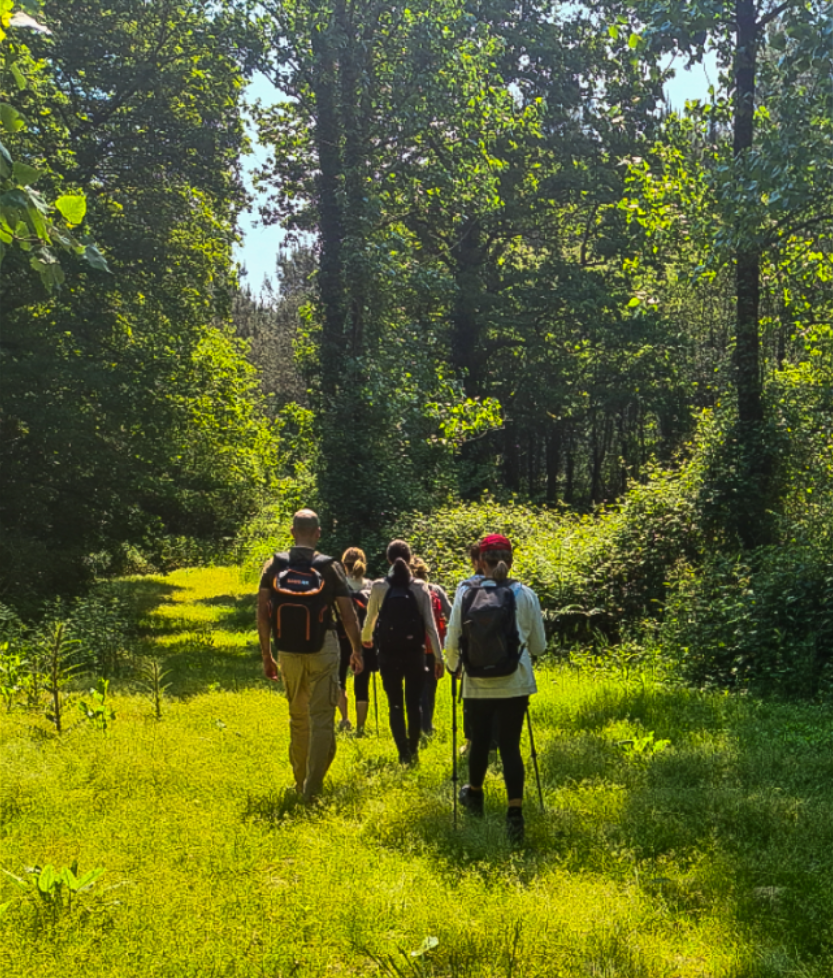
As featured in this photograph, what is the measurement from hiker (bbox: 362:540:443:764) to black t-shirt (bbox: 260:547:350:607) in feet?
3.98

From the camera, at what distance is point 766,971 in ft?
12.8

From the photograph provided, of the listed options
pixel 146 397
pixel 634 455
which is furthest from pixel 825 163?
pixel 634 455

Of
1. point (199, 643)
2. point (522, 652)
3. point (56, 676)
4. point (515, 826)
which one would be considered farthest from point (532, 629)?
point (199, 643)

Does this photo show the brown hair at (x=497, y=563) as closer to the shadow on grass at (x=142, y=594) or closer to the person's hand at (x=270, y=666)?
the person's hand at (x=270, y=666)

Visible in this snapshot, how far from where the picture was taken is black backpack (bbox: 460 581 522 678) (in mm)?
5699

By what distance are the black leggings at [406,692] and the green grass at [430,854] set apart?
310 mm

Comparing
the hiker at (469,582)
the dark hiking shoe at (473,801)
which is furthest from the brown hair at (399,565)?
the dark hiking shoe at (473,801)

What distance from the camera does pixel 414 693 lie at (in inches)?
305

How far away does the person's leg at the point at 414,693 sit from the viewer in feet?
25.2

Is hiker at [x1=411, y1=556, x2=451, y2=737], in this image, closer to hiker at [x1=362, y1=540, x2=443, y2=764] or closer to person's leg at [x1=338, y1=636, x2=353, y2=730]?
hiker at [x1=362, y1=540, x2=443, y2=764]

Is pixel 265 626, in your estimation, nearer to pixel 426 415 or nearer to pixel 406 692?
pixel 406 692

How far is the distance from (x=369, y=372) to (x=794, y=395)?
30.3ft

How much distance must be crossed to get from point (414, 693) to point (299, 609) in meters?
1.89

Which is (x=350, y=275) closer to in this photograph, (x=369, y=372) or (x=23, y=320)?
(x=369, y=372)
